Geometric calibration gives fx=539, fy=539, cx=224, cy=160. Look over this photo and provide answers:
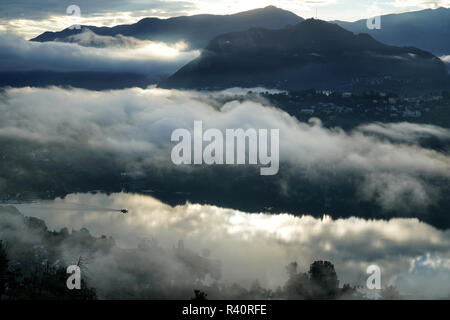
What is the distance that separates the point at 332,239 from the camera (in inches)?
3300

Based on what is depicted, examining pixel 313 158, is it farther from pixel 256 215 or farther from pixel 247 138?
pixel 256 215

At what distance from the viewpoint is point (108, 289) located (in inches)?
2089

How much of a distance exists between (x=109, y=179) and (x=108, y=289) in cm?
8414

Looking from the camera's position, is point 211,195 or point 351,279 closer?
point 351,279

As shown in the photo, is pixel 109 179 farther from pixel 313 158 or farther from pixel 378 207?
pixel 378 207

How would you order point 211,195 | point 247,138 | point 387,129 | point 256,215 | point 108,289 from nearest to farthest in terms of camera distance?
point 108,289
point 256,215
point 211,195
point 387,129
point 247,138

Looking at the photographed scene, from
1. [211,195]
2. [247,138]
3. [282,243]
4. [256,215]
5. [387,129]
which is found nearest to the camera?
[282,243]

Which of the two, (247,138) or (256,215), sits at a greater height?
(247,138)

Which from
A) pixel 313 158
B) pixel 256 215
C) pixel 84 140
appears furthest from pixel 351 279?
pixel 84 140

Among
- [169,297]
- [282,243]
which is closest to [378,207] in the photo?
[282,243]

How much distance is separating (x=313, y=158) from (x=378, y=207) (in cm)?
3718

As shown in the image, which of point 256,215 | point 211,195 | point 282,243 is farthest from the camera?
point 211,195

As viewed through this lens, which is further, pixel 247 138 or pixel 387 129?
pixel 247 138

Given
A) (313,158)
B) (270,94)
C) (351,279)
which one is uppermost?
(270,94)
